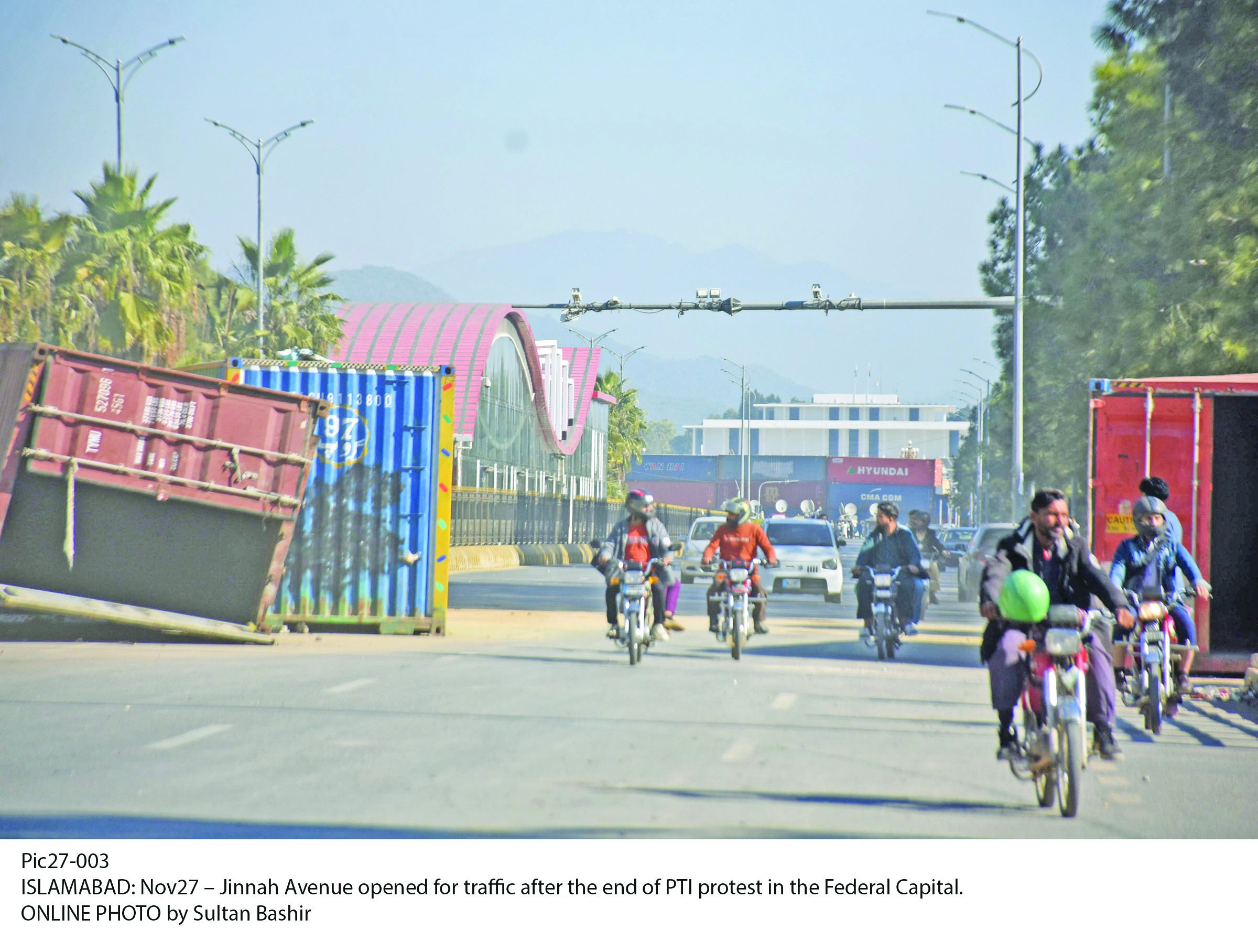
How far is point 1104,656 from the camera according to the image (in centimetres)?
832

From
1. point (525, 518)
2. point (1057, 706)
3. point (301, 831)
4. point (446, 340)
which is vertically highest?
point (446, 340)

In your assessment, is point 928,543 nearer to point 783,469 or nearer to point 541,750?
point 541,750

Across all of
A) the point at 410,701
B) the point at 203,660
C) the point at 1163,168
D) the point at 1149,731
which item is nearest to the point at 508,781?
the point at 410,701

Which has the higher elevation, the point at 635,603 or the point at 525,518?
the point at 525,518

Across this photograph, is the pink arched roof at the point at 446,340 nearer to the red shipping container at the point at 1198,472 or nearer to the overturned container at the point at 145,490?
the overturned container at the point at 145,490

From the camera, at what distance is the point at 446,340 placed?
66875 mm

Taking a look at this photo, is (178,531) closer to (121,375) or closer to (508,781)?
(121,375)

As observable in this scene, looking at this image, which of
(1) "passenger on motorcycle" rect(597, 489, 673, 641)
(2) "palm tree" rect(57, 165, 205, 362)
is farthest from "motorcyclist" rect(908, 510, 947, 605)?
(2) "palm tree" rect(57, 165, 205, 362)

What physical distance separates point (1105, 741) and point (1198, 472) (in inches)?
297

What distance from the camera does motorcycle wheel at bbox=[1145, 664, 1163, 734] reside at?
1170 centimetres

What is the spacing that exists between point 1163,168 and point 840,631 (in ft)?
52.5

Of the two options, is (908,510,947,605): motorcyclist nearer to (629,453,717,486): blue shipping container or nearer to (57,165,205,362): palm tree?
(57,165,205,362): palm tree

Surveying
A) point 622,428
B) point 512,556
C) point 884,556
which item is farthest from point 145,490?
point 622,428

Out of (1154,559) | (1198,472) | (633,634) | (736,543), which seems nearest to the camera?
(1154,559)
